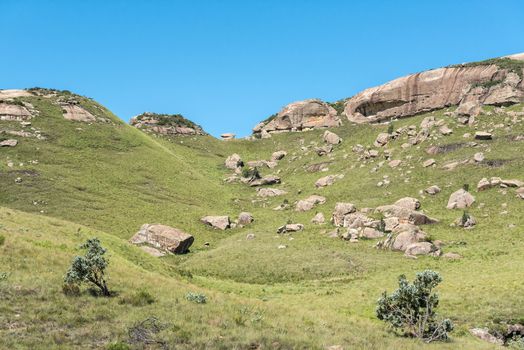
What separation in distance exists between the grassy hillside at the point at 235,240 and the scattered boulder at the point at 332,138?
6.33ft

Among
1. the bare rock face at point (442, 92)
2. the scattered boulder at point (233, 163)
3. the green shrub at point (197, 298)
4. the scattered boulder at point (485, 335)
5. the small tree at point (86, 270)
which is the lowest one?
the scattered boulder at point (485, 335)

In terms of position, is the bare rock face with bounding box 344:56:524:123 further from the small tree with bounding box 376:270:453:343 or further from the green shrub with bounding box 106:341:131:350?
the green shrub with bounding box 106:341:131:350

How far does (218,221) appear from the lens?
75875mm

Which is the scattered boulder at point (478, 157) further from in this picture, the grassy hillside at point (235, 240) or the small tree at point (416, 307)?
the small tree at point (416, 307)

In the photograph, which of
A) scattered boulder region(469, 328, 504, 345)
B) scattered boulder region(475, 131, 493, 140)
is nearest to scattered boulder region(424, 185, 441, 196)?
scattered boulder region(475, 131, 493, 140)

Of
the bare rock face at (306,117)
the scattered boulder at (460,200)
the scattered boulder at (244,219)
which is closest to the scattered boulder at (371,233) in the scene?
the scattered boulder at (460,200)

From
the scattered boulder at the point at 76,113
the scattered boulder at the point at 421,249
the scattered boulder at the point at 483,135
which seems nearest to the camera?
the scattered boulder at the point at 421,249

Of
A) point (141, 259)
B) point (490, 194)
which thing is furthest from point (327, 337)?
point (490, 194)

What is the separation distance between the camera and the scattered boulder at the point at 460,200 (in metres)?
66.1

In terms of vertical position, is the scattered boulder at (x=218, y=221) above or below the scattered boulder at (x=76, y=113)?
below

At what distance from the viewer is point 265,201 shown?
298ft

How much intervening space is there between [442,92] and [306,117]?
4096 cm

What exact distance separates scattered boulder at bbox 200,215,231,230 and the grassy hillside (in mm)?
1601

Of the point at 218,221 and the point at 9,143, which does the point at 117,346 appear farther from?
the point at 9,143
